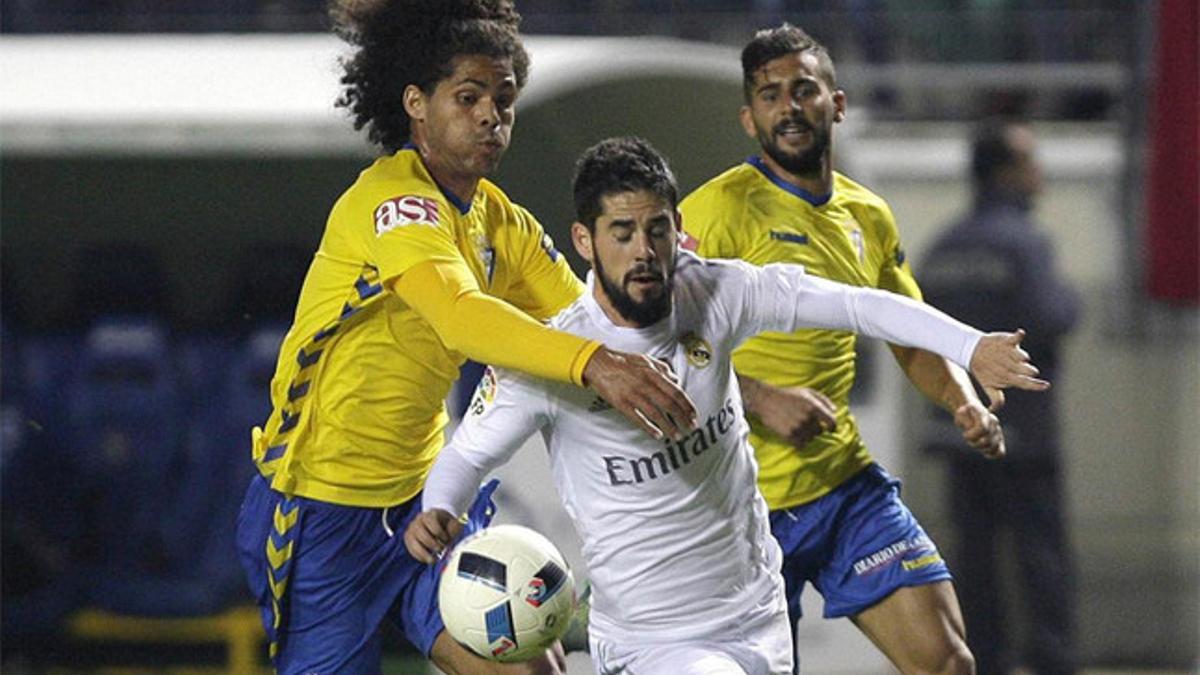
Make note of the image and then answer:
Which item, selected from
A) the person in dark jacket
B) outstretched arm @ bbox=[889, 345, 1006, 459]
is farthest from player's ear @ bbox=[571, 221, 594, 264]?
the person in dark jacket

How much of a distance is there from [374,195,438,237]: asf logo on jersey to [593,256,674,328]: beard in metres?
0.38

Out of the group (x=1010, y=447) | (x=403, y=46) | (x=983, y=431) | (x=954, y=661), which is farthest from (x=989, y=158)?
(x=403, y=46)

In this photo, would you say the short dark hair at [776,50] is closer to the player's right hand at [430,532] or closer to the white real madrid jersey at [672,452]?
the white real madrid jersey at [672,452]

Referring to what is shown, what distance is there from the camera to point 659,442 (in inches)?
196

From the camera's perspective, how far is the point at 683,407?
4652 millimetres

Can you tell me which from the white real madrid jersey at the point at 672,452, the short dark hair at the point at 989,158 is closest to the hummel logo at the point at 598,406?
the white real madrid jersey at the point at 672,452

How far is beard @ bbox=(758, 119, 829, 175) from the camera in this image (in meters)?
5.71

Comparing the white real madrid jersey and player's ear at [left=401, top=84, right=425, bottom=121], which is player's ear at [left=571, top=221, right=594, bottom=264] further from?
player's ear at [left=401, top=84, right=425, bottom=121]

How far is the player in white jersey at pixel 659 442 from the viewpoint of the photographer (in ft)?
16.1

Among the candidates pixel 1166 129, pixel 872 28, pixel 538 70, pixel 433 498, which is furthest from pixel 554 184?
pixel 433 498

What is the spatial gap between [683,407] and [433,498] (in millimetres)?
596

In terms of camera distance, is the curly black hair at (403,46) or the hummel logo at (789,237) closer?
the curly black hair at (403,46)

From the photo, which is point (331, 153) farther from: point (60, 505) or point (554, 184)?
point (60, 505)

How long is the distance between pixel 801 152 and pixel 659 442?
102 centimetres
